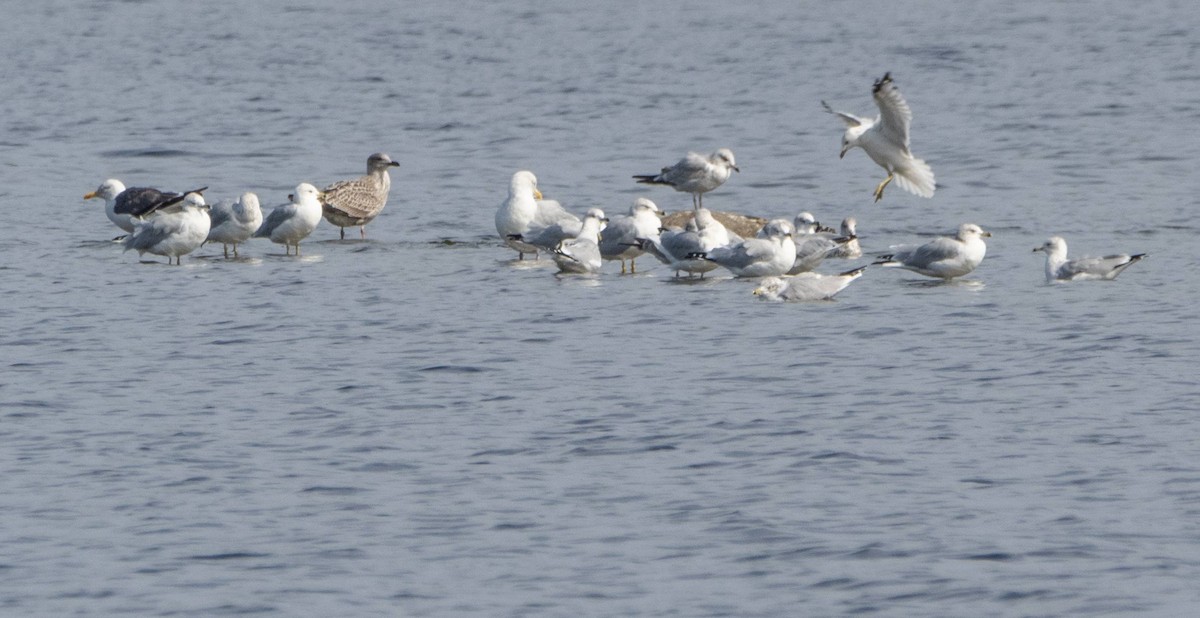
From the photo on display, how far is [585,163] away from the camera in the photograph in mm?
28562

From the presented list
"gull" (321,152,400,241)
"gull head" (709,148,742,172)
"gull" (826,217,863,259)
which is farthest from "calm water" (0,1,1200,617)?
"gull head" (709,148,742,172)

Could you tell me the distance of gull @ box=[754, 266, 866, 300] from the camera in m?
17.5

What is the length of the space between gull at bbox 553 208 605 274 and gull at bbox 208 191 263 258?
3.47 meters

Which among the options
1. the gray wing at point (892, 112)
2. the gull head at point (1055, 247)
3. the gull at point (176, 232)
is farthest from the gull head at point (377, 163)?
the gull head at point (1055, 247)

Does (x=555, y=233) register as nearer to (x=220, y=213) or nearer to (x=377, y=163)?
(x=220, y=213)

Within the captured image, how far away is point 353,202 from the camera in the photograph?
22.6m

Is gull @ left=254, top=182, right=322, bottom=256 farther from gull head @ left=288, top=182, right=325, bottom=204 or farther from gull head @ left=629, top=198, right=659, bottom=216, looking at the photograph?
gull head @ left=629, top=198, right=659, bottom=216

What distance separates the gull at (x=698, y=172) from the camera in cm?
2273

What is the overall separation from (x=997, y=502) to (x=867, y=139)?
404 inches

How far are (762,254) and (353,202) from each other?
615 centimetres

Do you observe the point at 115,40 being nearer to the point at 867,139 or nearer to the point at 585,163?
the point at 585,163

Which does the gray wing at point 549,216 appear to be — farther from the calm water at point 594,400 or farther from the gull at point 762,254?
the gull at point 762,254

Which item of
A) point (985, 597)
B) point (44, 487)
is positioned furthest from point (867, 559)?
point (44, 487)

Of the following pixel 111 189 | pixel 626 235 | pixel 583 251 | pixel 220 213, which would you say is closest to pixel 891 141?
pixel 626 235
